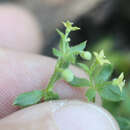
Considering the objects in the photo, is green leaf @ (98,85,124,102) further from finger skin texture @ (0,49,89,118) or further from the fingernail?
finger skin texture @ (0,49,89,118)

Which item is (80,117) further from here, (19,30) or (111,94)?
(19,30)

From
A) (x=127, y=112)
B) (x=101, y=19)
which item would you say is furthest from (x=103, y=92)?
(x=101, y=19)

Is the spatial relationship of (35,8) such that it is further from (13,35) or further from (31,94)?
(31,94)

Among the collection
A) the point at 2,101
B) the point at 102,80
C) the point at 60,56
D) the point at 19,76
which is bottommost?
the point at 2,101

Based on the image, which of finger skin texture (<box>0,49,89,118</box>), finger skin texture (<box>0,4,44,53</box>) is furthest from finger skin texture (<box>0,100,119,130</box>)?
finger skin texture (<box>0,4,44,53</box>)

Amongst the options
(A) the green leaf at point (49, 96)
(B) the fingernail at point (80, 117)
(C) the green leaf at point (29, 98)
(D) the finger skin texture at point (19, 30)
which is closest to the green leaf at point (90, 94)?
(B) the fingernail at point (80, 117)

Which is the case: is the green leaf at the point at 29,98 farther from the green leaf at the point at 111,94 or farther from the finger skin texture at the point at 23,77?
the green leaf at the point at 111,94

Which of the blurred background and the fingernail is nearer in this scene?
the fingernail
